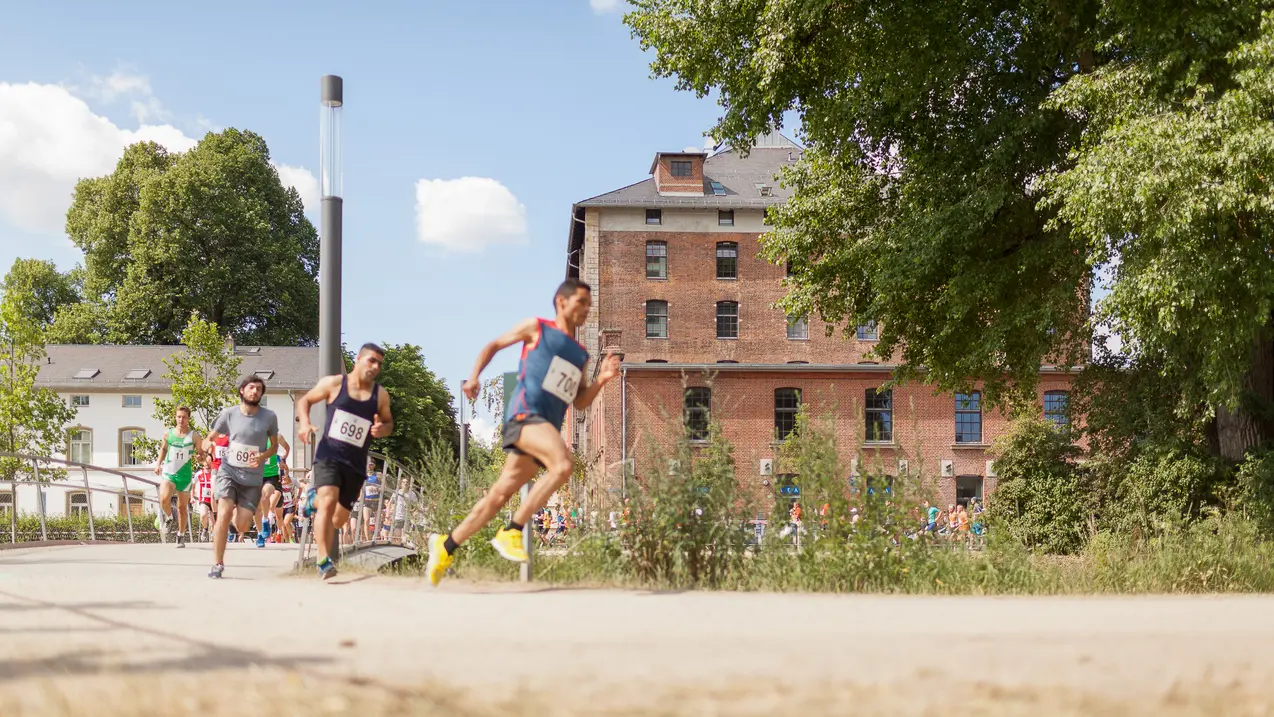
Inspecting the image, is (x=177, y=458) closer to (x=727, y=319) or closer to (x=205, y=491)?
(x=205, y=491)

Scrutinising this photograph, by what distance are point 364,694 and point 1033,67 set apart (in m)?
16.9

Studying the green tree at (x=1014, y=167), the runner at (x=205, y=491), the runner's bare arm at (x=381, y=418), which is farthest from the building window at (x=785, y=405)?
the runner's bare arm at (x=381, y=418)

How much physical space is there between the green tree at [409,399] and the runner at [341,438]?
53.0 metres

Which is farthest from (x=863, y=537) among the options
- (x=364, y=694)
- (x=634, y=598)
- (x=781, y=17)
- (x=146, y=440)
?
(x=146, y=440)

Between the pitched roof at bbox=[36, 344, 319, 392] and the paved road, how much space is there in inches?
2273

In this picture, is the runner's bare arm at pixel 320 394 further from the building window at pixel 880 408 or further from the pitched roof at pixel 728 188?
the pitched roof at pixel 728 188

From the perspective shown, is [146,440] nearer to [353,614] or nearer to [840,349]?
[840,349]

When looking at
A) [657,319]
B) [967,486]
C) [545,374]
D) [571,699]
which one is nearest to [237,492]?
[545,374]

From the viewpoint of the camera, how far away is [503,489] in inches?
307

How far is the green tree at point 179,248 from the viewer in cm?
5784

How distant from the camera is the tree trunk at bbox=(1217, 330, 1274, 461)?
1639cm

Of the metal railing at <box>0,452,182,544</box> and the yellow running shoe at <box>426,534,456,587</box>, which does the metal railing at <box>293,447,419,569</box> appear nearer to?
the yellow running shoe at <box>426,534,456,587</box>

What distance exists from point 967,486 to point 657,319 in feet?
50.5

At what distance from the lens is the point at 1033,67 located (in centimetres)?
1806
